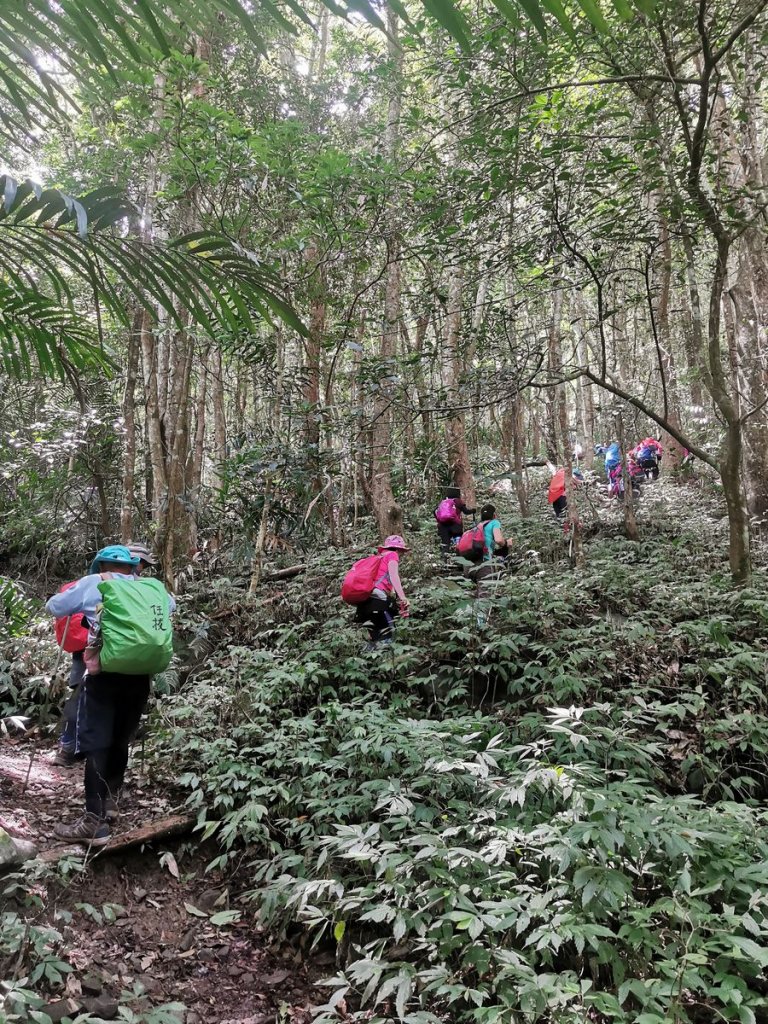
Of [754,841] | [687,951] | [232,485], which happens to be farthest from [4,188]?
[232,485]

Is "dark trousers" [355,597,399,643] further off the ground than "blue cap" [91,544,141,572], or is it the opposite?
"blue cap" [91,544,141,572]

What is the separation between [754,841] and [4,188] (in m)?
4.11

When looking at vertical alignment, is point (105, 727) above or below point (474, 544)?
below

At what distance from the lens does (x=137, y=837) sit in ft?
13.7

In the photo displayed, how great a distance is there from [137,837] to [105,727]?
0.81 metres

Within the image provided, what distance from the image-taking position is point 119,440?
34.0 feet

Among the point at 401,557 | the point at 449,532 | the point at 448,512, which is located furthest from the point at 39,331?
the point at 449,532

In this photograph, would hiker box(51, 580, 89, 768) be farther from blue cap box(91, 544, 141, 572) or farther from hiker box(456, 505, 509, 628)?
hiker box(456, 505, 509, 628)

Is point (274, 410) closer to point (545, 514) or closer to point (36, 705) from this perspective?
point (36, 705)

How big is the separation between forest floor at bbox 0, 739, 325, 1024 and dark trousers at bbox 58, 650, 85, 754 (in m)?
0.76

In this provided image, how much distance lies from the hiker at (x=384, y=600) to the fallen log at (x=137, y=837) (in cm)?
256

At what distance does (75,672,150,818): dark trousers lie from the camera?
13.0 ft

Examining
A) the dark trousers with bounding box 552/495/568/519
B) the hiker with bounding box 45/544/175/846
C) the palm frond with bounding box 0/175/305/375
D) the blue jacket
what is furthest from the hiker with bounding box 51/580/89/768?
the dark trousers with bounding box 552/495/568/519

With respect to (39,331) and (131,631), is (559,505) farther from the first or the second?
(39,331)
